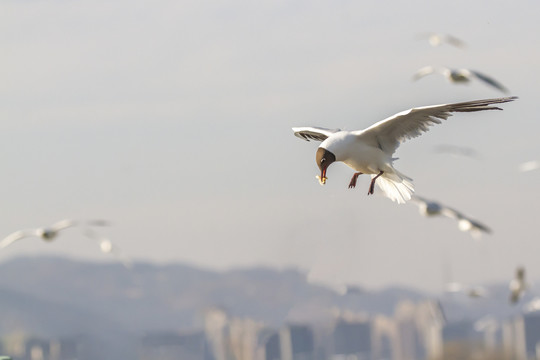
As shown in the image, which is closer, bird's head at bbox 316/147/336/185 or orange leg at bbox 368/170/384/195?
bird's head at bbox 316/147/336/185

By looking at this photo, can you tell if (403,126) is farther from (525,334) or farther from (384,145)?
(525,334)

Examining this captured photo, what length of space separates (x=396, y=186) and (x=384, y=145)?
0.71 metres

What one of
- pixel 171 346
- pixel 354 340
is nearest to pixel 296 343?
pixel 171 346

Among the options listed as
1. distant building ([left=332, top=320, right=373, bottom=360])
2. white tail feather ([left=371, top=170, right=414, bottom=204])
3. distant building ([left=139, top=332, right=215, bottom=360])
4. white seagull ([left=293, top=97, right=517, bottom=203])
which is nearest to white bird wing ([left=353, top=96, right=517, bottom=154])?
white seagull ([left=293, top=97, right=517, bottom=203])

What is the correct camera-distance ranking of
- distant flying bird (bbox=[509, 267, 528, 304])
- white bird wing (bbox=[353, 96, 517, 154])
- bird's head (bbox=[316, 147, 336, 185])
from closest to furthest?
bird's head (bbox=[316, 147, 336, 185]) < white bird wing (bbox=[353, 96, 517, 154]) < distant flying bird (bbox=[509, 267, 528, 304])

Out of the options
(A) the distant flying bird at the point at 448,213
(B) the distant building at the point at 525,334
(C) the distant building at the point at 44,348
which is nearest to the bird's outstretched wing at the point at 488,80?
(A) the distant flying bird at the point at 448,213

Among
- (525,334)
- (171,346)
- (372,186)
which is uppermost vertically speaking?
(171,346)

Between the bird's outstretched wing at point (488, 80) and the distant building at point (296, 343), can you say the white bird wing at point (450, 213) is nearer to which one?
the bird's outstretched wing at point (488, 80)

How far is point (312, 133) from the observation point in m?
22.5

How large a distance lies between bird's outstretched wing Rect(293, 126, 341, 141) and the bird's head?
1.98 metres

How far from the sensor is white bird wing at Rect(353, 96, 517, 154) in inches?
790

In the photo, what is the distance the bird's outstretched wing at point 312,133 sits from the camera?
21672mm

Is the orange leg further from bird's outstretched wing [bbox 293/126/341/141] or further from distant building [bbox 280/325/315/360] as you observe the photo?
distant building [bbox 280/325/315/360]

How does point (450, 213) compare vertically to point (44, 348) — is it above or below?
below
